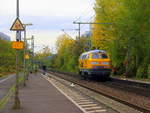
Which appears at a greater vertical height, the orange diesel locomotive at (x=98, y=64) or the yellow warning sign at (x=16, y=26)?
the yellow warning sign at (x=16, y=26)

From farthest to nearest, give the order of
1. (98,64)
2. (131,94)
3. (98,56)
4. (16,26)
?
(98,56)
(98,64)
(131,94)
(16,26)

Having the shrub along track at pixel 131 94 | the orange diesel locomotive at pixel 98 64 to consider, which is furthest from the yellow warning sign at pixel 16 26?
the orange diesel locomotive at pixel 98 64

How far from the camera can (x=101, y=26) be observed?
5497 cm

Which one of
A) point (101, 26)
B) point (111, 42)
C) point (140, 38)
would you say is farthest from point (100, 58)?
point (101, 26)

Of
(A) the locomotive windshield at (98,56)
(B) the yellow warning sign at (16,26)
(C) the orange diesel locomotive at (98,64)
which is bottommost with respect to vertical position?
(C) the orange diesel locomotive at (98,64)

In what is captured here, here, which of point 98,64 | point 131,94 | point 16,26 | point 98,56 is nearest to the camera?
point 16,26

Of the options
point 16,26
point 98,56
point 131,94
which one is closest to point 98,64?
point 98,56

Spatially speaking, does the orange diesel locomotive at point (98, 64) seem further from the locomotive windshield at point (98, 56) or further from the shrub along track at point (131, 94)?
the shrub along track at point (131, 94)

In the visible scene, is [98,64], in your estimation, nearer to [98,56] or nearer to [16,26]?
[98,56]

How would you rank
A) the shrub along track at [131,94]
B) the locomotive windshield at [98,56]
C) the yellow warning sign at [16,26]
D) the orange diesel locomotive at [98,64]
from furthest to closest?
the locomotive windshield at [98,56] < the orange diesel locomotive at [98,64] < the shrub along track at [131,94] < the yellow warning sign at [16,26]

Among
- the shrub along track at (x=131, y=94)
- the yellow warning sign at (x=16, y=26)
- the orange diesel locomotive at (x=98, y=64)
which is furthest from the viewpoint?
the orange diesel locomotive at (x=98, y=64)

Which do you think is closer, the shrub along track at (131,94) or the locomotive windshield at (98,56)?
the shrub along track at (131,94)

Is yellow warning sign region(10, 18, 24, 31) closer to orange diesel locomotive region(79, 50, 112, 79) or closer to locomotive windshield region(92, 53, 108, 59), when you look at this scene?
orange diesel locomotive region(79, 50, 112, 79)

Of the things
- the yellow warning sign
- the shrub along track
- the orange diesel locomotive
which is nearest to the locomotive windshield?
the orange diesel locomotive
